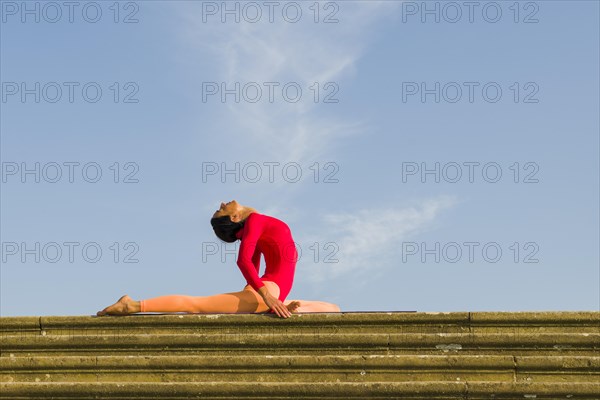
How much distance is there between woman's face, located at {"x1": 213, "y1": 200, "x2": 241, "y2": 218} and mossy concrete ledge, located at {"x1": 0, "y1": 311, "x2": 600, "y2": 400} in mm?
1491

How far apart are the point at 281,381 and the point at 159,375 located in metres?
1.24

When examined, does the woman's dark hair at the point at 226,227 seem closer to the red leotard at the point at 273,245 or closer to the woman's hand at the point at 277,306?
the red leotard at the point at 273,245

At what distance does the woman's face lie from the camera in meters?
10.7

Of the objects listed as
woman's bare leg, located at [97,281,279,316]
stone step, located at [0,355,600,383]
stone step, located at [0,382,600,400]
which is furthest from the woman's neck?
stone step, located at [0,382,600,400]

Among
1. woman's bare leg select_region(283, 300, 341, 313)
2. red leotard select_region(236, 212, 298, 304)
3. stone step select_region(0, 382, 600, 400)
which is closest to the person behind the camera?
stone step select_region(0, 382, 600, 400)

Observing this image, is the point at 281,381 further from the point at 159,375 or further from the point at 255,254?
the point at 255,254

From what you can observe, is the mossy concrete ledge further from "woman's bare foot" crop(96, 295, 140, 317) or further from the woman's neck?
the woman's neck

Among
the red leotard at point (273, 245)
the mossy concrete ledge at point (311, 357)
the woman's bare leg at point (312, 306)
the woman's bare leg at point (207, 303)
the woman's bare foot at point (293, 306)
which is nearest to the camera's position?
the mossy concrete ledge at point (311, 357)

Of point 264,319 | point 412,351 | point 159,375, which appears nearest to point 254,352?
Answer: point 264,319

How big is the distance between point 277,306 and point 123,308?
1.67 metres

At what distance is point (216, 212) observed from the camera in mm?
10797

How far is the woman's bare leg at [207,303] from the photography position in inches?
395

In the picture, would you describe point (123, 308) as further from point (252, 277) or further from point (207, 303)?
point (252, 277)

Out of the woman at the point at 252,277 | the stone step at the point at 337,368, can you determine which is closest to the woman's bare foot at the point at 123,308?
the woman at the point at 252,277
